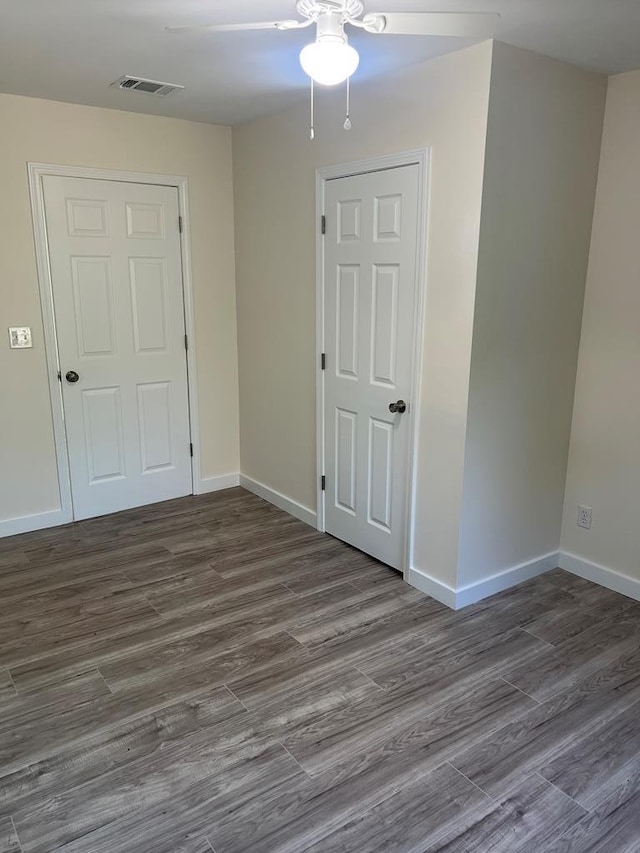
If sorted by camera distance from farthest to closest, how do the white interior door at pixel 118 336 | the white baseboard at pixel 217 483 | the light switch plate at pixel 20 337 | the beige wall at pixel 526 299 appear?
1. the white baseboard at pixel 217 483
2. the white interior door at pixel 118 336
3. the light switch plate at pixel 20 337
4. the beige wall at pixel 526 299

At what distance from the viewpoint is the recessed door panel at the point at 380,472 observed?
126 inches

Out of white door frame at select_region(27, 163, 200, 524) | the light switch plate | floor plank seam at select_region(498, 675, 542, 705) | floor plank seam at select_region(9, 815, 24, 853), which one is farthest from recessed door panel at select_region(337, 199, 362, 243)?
floor plank seam at select_region(9, 815, 24, 853)

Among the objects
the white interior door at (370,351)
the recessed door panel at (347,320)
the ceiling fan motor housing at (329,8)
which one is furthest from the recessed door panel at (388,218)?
the ceiling fan motor housing at (329,8)

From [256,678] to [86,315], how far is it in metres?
2.50

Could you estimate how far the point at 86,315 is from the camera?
3785 millimetres

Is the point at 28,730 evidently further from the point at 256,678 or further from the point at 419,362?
the point at 419,362

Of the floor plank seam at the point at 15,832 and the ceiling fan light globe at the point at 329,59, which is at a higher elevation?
the ceiling fan light globe at the point at 329,59

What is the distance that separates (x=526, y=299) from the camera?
2.81m

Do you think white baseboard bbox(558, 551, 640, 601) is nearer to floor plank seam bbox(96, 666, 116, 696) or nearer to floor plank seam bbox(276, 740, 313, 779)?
floor plank seam bbox(276, 740, 313, 779)

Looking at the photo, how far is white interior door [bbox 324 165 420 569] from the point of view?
2939 millimetres

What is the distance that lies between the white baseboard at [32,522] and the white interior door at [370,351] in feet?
5.81

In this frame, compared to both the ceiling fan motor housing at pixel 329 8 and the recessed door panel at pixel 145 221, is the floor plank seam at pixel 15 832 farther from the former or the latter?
the recessed door panel at pixel 145 221

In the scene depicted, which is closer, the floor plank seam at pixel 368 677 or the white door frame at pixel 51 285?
the floor plank seam at pixel 368 677

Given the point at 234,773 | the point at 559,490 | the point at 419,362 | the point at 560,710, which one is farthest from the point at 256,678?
the point at 559,490
